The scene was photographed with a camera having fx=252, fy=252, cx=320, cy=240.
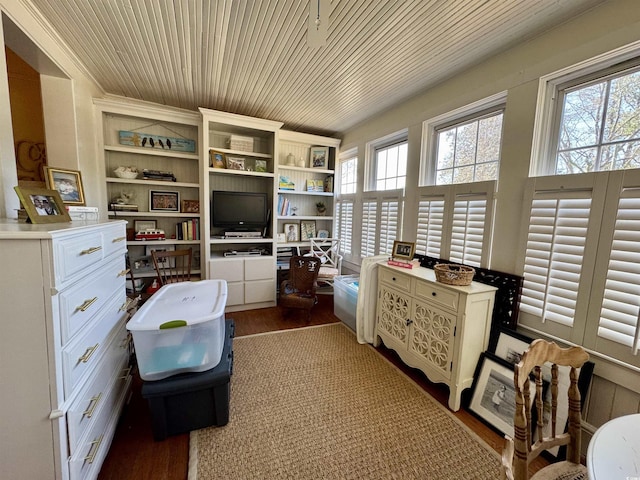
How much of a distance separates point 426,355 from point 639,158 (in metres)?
1.69

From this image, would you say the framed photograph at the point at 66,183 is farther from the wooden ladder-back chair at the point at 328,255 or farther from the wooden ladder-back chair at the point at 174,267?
the wooden ladder-back chair at the point at 328,255

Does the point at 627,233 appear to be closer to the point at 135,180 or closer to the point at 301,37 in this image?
the point at 301,37

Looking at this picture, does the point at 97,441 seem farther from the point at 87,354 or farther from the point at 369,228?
the point at 369,228

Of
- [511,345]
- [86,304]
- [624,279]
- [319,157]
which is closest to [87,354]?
[86,304]

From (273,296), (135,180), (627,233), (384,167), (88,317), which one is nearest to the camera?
(88,317)

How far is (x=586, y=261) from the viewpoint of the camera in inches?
56.6

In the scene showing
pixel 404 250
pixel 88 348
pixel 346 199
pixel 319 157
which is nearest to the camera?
pixel 88 348

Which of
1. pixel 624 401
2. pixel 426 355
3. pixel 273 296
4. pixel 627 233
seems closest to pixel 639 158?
pixel 627 233

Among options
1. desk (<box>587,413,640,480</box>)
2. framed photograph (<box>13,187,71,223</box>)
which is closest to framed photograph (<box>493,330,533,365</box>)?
desk (<box>587,413,640,480</box>)

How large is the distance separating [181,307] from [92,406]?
1.86 ft

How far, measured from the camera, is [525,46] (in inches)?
67.9

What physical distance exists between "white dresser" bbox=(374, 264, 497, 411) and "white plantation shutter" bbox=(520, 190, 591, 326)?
268 mm

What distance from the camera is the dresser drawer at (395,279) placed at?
2.12m

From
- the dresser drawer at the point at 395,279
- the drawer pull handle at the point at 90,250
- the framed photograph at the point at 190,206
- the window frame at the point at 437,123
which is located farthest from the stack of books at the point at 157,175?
the window frame at the point at 437,123
